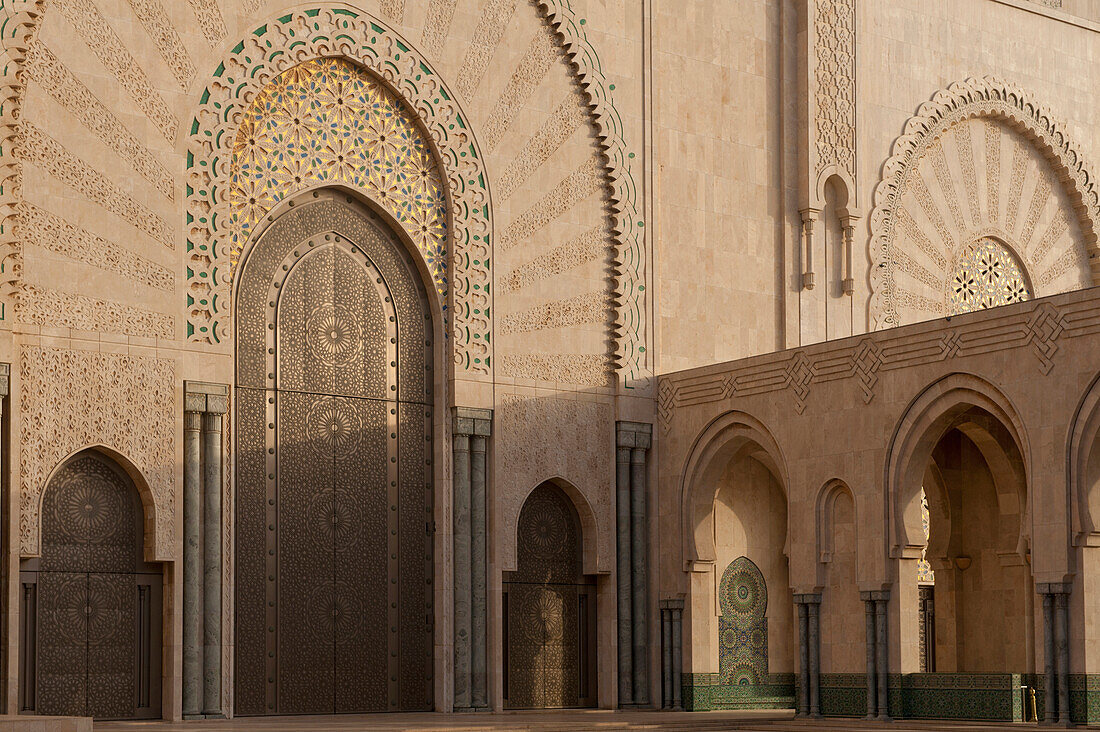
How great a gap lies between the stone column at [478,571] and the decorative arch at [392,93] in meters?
0.61

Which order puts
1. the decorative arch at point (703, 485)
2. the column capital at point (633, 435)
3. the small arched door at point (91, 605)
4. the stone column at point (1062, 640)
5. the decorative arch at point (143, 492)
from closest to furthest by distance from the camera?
the stone column at point (1062, 640)
the small arched door at point (91, 605)
the decorative arch at point (143, 492)
the decorative arch at point (703, 485)
the column capital at point (633, 435)

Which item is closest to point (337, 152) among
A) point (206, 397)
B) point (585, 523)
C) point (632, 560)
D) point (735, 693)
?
point (206, 397)

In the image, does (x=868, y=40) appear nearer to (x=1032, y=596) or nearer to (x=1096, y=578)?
(x=1032, y=596)

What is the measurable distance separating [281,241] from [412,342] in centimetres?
124

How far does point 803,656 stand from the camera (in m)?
11.2

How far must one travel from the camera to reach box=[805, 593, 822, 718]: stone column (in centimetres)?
1116

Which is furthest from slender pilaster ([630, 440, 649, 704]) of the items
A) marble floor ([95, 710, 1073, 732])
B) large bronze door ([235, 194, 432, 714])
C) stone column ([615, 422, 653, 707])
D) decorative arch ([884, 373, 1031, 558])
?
decorative arch ([884, 373, 1031, 558])

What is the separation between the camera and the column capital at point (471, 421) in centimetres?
1166

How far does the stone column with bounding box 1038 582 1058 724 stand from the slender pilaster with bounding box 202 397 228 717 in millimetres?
5189

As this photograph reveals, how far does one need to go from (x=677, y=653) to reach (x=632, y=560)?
2.57ft

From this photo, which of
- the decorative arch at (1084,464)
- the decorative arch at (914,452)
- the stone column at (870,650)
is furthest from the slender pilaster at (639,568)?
the decorative arch at (1084,464)

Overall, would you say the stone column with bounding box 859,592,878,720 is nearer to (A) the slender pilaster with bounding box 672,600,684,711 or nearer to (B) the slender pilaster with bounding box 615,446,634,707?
(A) the slender pilaster with bounding box 672,600,684,711

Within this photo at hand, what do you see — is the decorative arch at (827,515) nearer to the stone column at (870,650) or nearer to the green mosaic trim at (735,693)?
the stone column at (870,650)

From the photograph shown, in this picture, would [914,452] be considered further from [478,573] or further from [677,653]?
[478,573]
